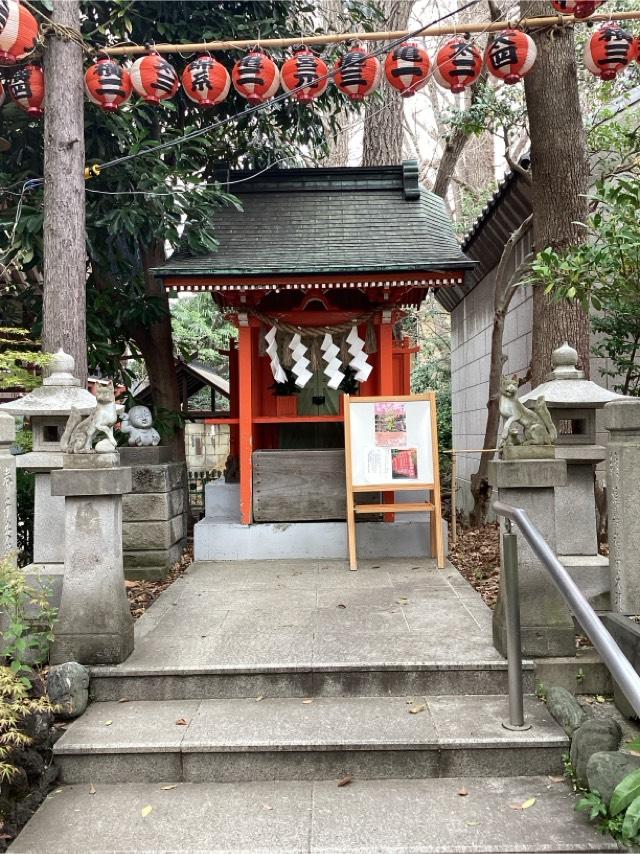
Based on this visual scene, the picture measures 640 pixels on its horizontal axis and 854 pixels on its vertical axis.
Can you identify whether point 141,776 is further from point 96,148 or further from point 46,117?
point 96,148

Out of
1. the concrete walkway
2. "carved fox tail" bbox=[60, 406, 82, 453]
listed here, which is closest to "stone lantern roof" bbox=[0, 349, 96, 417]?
"carved fox tail" bbox=[60, 406, 82, 453]

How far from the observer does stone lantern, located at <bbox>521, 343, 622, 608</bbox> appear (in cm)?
521

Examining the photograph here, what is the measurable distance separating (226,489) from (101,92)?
194 inches

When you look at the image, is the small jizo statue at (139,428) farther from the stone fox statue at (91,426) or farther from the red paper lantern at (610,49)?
the red paper lantern at (610,49)

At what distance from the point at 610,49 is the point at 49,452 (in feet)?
21.4

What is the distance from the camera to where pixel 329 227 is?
896cm

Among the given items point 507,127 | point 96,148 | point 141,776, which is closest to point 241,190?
point 96,148

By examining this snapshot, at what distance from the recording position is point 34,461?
18.1 feet

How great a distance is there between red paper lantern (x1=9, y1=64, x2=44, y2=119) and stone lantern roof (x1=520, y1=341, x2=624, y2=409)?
Answer: 571 centimetres

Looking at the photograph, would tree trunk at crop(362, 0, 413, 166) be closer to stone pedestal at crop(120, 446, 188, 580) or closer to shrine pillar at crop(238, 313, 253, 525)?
shrine pillar at crop(238, 313, 253, 525)

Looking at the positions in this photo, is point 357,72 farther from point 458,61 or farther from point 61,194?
point 61,194

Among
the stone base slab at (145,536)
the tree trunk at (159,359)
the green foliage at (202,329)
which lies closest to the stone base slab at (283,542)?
the stone base slab at (145,536)

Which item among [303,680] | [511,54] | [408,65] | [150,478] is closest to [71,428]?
[303,680]

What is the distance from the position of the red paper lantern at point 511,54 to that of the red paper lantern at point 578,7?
0.38 meters
